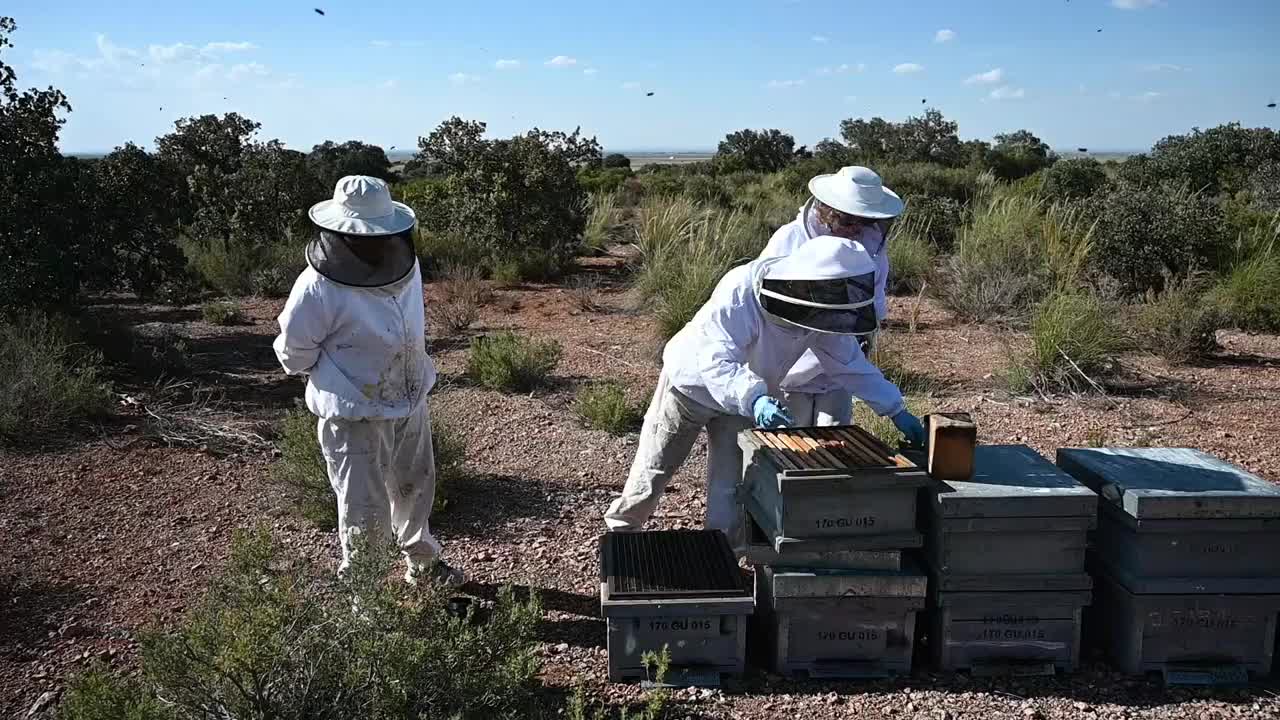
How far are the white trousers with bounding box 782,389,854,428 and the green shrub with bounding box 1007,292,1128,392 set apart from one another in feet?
12.7

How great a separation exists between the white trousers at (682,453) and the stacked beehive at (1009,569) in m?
0.90

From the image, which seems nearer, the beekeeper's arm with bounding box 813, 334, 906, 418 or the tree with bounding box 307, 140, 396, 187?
the beekeeper's arm with bounding box 813, 334, 906, 418

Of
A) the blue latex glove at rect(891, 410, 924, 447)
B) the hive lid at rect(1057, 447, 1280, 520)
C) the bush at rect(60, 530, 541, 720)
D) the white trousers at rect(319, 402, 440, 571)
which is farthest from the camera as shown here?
the blue latex glove at rect(891, 410, 924, 447)

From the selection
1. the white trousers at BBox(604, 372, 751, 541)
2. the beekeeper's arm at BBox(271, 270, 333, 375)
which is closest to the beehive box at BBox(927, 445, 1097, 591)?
the white trousers at BBox(604, 372, 751, 541)

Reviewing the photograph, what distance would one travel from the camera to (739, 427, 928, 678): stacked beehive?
3.18 metres

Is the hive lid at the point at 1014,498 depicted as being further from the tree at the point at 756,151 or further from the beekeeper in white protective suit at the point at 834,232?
the tree at the point at 756,151

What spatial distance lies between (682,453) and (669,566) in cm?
60

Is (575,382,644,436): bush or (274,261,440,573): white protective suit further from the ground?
(274,261,440,573): white protective suit

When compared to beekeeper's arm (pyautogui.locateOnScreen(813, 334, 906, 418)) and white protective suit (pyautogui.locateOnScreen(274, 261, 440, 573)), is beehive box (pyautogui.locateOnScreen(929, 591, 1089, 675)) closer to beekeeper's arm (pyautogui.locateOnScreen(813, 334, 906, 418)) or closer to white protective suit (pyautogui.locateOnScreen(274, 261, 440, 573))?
beekeeper's arm (pyautogui.locateOnScreen(813, 334, 906, 418))

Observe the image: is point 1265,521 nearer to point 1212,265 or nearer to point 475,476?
point 475,476

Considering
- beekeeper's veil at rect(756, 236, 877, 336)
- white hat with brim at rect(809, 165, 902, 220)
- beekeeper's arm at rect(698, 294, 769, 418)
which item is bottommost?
beekeeper's arm at rect(698, 294, 769, 418)

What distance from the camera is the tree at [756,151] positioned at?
96.6 feet

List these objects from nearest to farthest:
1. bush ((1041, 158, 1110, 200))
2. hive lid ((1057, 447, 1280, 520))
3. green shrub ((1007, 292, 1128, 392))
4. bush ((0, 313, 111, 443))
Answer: hive lid ((1057, 447, 1280, 520))
bush ((0, 313, 111, 443))
green shrub ((1007, 292, 1128, 392))
bush ((1041, 158, 1110, 200))

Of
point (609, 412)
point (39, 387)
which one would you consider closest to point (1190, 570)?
point (609, 412)
